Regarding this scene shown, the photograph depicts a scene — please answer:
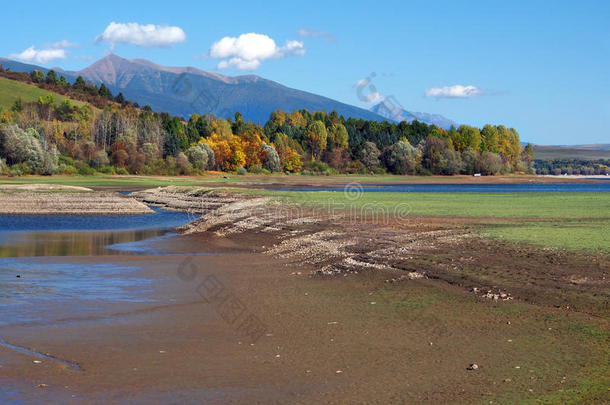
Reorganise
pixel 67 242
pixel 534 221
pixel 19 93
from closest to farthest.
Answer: pixel 67 242
pixel 534 221
pixel 19 93

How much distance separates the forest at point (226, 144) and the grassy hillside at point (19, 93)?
3404 mm

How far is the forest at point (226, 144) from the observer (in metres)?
115

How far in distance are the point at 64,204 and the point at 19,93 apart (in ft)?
483

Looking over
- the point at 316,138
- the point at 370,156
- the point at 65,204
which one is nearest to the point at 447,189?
the point at 65,204

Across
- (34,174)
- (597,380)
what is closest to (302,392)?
(597,380)

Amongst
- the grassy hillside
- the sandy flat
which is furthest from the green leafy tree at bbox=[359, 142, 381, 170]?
the sandy flat

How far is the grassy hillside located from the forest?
11.2 ft

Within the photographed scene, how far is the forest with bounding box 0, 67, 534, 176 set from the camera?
11500cm

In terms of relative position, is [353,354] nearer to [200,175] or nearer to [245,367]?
[245,367]

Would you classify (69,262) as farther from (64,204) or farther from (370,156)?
(370,156)

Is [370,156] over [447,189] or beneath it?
over

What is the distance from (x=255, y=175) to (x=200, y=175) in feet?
44.0

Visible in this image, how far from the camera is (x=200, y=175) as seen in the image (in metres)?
120

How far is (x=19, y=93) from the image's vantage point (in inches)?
7254
